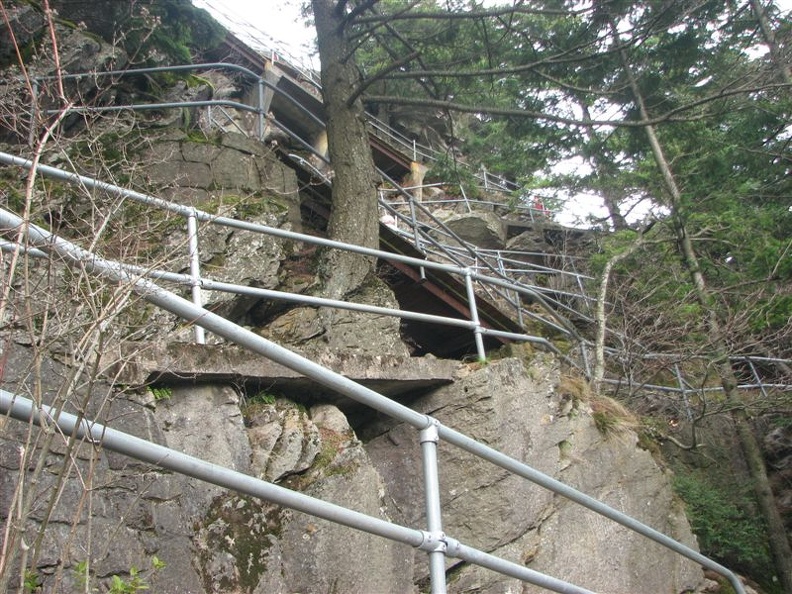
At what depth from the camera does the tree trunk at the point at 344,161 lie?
722cm

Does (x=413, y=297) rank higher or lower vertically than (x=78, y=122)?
lower

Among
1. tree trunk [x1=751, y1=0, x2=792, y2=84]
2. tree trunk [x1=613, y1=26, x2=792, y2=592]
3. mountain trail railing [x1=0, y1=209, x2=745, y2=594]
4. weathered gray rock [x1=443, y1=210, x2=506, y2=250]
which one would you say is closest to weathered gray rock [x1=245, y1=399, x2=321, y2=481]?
mountain trail railing [x1=0, y1=209, x2=745, y2=594]

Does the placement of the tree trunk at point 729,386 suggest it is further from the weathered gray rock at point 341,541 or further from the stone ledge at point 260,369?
the weathered gray rock at point 341,541

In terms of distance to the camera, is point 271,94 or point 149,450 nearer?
point 149,450

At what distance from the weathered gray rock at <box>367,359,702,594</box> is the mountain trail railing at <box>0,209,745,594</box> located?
2021 millimetres

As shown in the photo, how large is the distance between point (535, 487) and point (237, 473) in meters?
3.72

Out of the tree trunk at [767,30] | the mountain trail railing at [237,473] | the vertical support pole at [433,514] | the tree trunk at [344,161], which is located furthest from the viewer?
the tree trunk at [767,30]

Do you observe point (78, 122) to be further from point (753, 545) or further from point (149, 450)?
point (753, 545)

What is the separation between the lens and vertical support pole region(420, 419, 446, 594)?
8.89 ft

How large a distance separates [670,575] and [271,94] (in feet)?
41.4

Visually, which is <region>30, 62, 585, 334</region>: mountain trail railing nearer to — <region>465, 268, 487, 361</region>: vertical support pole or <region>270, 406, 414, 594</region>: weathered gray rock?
<region>465, 268, 487, 361</region>: vertical support pole

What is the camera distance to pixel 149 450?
2.17 metres

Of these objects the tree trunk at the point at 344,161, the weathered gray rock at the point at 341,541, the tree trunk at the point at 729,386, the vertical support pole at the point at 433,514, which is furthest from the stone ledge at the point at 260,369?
the tree trunk at the point at 729,386

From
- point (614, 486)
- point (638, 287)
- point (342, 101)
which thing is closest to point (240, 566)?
point (614, 486)
